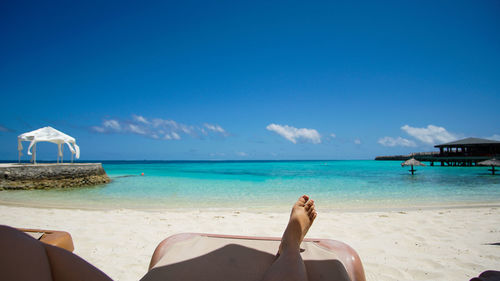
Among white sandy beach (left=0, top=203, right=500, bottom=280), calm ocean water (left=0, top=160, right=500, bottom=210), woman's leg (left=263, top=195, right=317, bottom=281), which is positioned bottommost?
calm ocean water (left=0, top=160, right=500, bottom=210)

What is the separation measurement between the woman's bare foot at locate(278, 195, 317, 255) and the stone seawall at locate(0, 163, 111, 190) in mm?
14145

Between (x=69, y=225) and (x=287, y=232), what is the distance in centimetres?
399

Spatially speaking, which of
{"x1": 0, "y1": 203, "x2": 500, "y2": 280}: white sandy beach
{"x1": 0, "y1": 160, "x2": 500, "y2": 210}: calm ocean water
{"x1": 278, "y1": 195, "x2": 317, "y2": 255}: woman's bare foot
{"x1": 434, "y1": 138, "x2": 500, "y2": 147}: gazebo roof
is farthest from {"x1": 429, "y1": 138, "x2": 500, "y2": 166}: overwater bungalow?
{"x1": 278, "y1": 195, "x2": 317, "y2": 255}: woman's bare foot

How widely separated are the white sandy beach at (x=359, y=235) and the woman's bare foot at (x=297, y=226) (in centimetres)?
100

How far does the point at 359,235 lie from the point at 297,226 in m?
2.43

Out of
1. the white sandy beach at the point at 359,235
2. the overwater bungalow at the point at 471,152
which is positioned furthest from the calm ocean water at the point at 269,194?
the overwater bungalow at the point at 471,152

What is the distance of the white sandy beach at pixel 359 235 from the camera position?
91.4 inches

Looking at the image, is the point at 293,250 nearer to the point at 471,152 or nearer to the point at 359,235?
the point at 359,235

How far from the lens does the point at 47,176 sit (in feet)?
40.2

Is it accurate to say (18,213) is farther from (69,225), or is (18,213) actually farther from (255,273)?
(255,273)

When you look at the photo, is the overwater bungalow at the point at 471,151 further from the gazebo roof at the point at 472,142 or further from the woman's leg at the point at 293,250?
the woman's leg at the point at 293,250

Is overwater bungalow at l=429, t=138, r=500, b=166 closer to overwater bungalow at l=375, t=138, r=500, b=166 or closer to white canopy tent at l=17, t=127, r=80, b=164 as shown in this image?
overwater bungalow at l=375, t=138, r=500, b=166

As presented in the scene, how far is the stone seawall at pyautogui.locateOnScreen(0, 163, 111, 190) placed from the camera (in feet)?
36.6

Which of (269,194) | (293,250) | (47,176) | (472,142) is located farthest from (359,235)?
(472,142)
